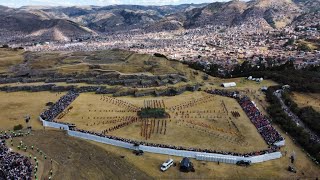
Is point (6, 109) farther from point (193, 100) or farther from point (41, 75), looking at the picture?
point (193, 100)

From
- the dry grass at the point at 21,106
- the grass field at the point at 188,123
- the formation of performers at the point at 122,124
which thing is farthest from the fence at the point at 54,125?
the formation of performers at the point at 122,124

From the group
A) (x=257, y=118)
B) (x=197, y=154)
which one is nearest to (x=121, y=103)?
(x=257, y=118)

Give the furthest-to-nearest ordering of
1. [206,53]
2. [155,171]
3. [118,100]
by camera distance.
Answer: [206,53] → [118,100] → [155,171]

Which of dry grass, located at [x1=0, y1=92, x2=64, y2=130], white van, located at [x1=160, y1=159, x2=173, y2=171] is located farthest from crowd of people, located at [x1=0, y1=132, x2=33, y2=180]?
white van, located at [x1=160, y1=159, x2=173, y2=171]

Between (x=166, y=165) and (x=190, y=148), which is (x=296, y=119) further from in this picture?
(x=166, y=165)

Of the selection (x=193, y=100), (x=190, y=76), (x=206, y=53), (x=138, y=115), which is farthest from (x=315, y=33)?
(x=138, y=115)

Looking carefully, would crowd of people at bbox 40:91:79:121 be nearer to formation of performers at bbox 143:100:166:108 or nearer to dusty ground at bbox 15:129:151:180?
dusty ground at bbox 15:129:151:180
